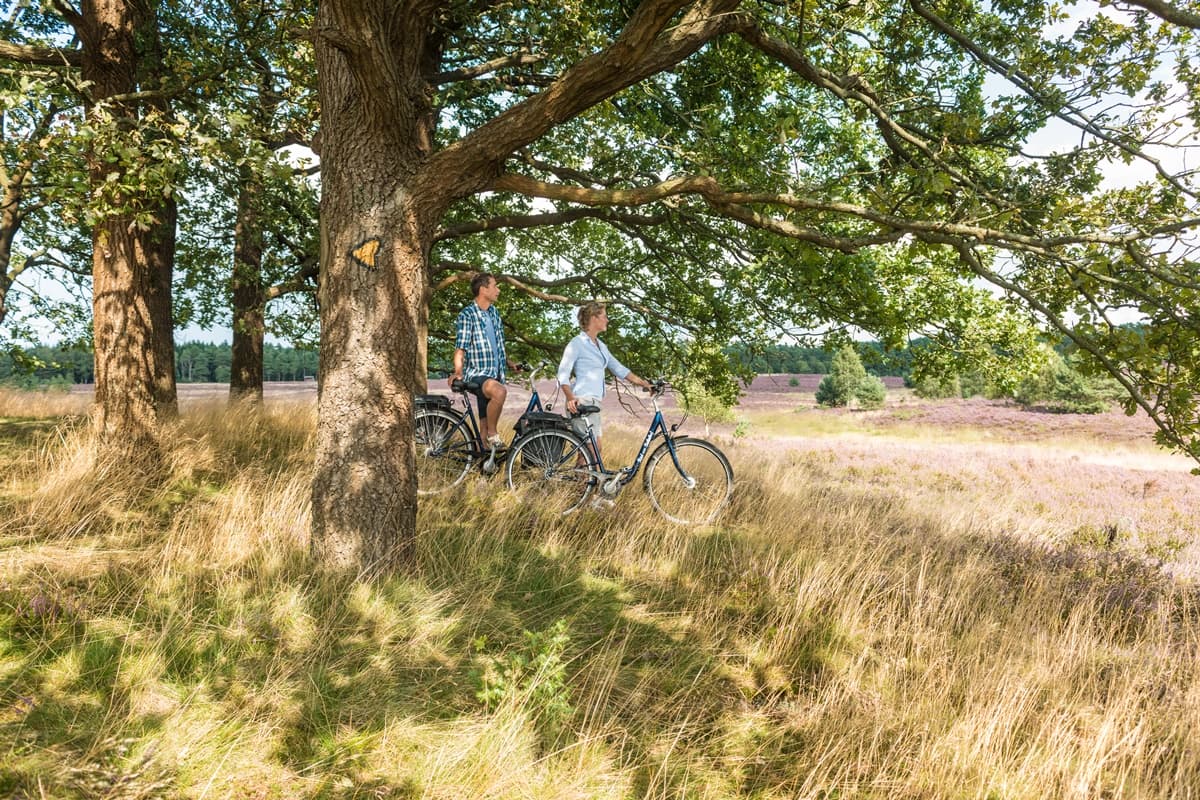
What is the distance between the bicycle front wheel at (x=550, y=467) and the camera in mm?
6535

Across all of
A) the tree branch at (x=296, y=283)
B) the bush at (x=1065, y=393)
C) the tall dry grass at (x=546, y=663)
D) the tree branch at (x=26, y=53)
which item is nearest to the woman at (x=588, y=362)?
the tall dry grass at (x=546, y=663)

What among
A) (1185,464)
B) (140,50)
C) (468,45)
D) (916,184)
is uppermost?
(468,45)

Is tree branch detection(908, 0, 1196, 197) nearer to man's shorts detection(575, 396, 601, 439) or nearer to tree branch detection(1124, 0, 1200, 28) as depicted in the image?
tree branch detection(1124, 0, 1200, 28)

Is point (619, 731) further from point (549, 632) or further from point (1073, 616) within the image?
point (1073, 616)

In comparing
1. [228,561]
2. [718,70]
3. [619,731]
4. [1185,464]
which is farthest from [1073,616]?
[1185,464]

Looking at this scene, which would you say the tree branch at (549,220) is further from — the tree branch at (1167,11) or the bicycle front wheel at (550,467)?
the tree branch at (1167,11)

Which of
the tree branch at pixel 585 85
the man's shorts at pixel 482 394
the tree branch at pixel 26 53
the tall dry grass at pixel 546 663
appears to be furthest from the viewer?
the man's shorts at pixel 482 394

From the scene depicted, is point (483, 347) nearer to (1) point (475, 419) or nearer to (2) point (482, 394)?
(2) point (482, 394)

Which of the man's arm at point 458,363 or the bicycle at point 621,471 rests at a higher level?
the man's arm at point 458,363

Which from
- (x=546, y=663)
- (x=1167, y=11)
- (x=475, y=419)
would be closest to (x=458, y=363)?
(x=475, y=419)

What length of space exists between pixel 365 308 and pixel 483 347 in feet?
8.40

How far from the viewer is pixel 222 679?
125 inches

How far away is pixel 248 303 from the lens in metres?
11.8

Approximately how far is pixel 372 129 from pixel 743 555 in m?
4.42
